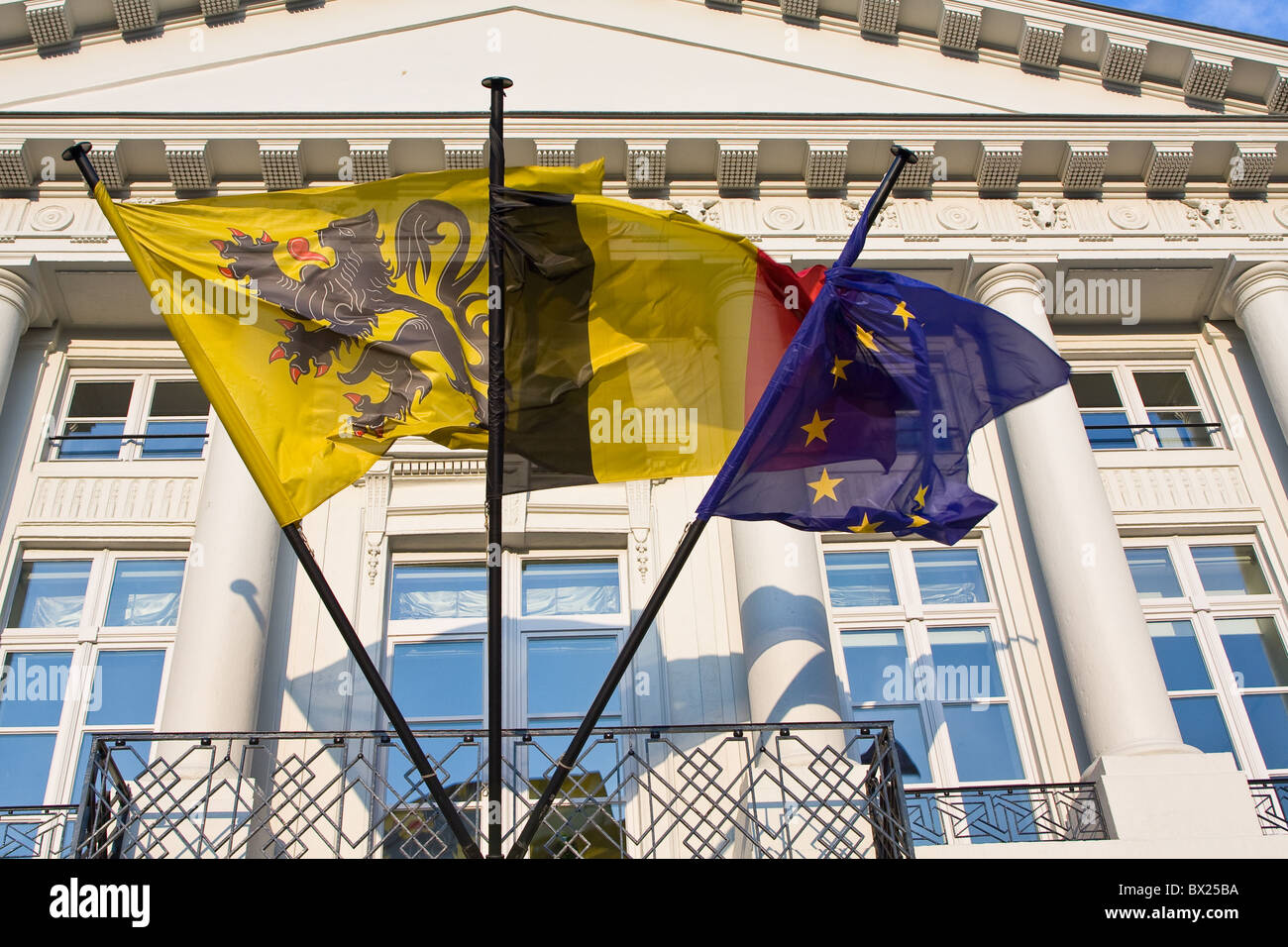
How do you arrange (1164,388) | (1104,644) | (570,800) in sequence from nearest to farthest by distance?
(570,800)
(1104,644)
(1164,388)

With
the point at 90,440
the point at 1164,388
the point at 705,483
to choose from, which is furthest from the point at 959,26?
the point at 90,440

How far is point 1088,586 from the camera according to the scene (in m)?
11.1

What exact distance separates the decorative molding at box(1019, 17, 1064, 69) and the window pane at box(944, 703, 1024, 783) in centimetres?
681

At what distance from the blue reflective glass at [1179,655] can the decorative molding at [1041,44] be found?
5.96 metres

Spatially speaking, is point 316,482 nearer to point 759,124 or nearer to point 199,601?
point 199,601

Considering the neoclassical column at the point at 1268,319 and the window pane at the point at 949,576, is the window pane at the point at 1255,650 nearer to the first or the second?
the neoclassical column at the point at 1268,319

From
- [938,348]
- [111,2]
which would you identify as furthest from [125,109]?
[938,348]

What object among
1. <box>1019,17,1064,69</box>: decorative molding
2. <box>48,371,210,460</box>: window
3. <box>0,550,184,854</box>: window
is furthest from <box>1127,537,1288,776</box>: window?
<box>48,371,210,460</box>: window

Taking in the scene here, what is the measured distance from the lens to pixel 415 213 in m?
8.48

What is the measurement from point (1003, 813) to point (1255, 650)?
10.3 feet

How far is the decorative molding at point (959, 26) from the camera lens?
14344mm

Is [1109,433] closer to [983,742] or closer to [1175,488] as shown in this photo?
[1175,488]
